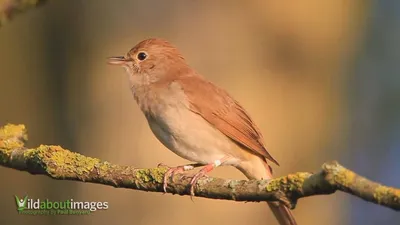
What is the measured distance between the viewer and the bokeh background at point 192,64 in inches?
199

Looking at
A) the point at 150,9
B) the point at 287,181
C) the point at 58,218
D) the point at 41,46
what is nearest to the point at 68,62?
the point at 41,46

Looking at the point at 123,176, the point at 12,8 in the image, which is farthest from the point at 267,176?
the point at 12,8

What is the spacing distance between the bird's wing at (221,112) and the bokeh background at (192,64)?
58 centimetres

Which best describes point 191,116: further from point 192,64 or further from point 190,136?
point 192,64

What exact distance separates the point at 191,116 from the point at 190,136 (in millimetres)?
165

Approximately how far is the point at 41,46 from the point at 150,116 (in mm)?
2056

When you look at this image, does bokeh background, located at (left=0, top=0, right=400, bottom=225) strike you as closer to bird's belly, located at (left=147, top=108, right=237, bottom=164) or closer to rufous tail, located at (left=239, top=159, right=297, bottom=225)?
rufous tail, located at (left=239, top=159, right=297, bottom=225)

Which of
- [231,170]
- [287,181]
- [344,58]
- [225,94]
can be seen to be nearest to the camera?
[287,181]

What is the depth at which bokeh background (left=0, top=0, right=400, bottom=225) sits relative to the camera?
507 cm

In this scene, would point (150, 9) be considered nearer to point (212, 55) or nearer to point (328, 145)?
point (212, 55)

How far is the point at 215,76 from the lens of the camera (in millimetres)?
5074

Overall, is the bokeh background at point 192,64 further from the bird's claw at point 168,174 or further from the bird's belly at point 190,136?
the bird's claw at point 168,174

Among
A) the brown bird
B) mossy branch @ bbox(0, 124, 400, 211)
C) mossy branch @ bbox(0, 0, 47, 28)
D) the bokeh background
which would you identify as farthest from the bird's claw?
the bokeh background

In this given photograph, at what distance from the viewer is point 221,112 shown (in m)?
4.29
